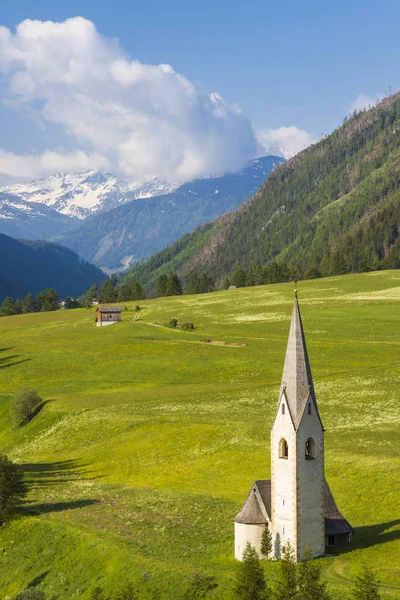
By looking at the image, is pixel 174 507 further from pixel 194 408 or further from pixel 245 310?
pixel 245 310

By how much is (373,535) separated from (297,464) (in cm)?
775

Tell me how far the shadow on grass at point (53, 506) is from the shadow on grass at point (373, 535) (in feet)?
69.7

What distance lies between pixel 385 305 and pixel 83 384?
71352mm

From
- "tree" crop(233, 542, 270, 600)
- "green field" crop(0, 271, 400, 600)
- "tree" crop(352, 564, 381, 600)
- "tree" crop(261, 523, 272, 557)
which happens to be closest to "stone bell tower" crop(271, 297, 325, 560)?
"tree" crop(261, 523, 272, 557)

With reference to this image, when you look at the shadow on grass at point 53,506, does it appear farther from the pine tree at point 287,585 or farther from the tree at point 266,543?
the pine tree at point 287,585

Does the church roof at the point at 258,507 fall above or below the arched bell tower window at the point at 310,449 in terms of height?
below

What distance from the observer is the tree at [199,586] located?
40062 millimetres

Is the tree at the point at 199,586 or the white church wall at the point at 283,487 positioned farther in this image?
the white church wall at the point at 283,487

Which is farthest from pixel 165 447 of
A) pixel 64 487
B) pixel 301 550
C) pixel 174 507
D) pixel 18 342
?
pixel 18 342

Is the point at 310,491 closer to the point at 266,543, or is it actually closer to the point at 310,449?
the point at 310,449

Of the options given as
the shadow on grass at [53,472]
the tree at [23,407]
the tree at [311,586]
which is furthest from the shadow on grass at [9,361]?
A: the tree at [311,586]

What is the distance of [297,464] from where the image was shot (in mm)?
42531

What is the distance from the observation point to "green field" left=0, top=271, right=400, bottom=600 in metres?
46.0

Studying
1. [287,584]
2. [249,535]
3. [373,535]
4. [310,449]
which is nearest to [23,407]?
[249,535]
